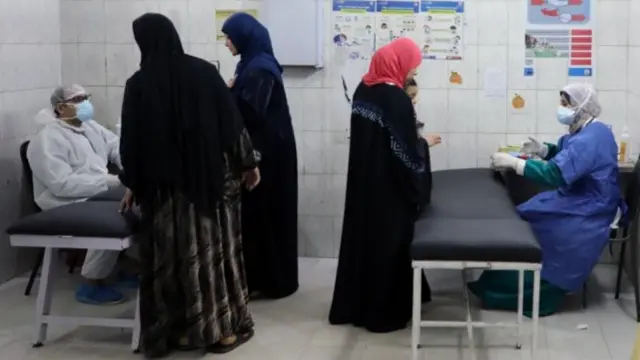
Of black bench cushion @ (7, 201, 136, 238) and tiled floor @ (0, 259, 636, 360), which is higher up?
black bench cushion @ (7, 201, 136, 238)

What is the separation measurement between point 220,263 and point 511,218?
52.4 inches

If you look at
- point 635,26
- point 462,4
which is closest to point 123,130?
point 462,4

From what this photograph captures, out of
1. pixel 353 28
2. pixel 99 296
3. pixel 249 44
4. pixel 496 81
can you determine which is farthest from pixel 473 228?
pixel 99 296

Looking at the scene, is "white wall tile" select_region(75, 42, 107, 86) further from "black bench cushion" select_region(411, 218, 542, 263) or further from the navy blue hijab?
"black bench cushion" select_region(411, 218, 542, 263)

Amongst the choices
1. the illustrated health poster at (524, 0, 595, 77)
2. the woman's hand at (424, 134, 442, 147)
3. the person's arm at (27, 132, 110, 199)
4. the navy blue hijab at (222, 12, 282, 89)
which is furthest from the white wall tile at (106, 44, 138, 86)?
the illustrated health poster at (524, 0, 595, 77)

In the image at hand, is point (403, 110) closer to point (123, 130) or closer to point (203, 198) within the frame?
point (203, 198)

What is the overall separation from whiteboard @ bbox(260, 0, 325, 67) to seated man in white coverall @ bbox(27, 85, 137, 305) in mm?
1215

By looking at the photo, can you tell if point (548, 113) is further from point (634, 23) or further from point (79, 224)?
point (79, 224)

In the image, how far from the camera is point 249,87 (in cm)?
467

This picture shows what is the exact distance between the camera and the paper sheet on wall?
534cm

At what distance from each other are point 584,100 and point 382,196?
119 centimetres

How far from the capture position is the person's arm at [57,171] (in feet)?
15.6

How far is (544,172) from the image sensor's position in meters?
4.47

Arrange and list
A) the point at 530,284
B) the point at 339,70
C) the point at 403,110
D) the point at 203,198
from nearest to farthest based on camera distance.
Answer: the point at 203,198 → the point at 403,110 → the point at 530,284 → the point at 339,70
